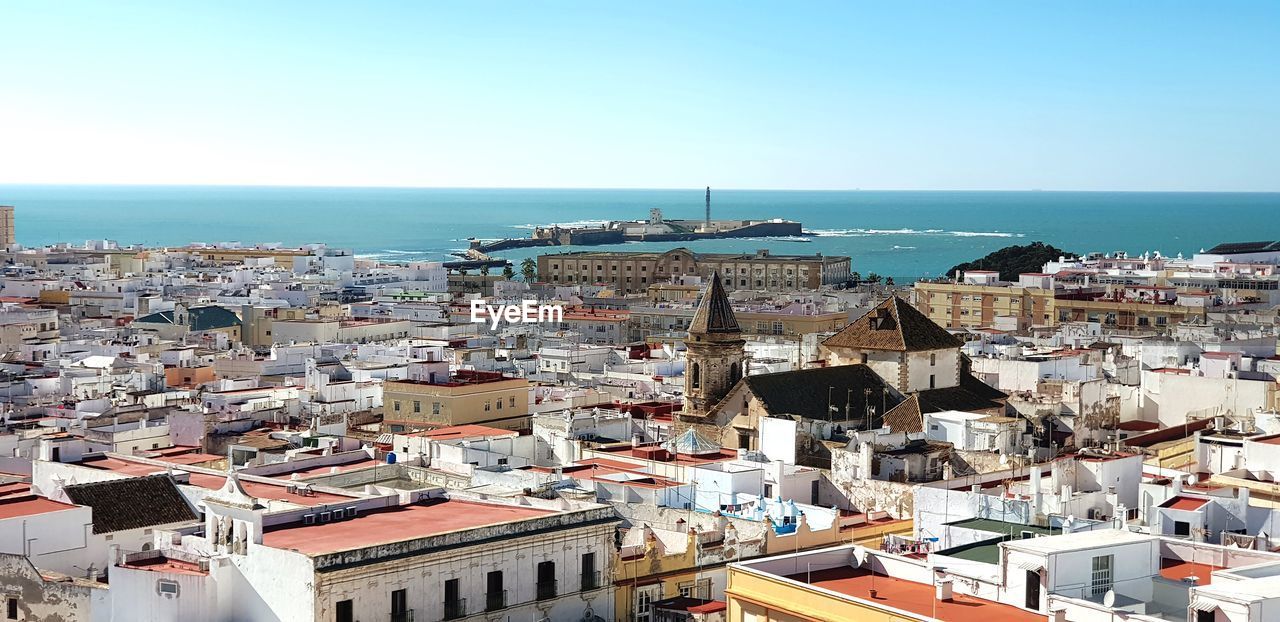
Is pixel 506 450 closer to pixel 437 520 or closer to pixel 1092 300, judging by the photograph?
pixel 437 520

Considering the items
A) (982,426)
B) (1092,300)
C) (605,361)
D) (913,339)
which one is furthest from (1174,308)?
(982,426)

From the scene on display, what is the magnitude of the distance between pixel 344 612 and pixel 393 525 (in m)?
2.27

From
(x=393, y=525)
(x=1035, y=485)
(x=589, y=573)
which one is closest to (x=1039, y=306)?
(x=1035, y=485)

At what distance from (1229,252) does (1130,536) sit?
87.7 meters

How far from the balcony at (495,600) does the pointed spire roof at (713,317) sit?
18.4m

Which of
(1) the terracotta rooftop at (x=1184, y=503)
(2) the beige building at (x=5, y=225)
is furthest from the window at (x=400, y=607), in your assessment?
(2) the beige building at (x=5, y=225)

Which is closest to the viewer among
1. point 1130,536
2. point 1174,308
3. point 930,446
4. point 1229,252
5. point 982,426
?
point 1130,536

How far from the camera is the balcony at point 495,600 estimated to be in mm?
20188

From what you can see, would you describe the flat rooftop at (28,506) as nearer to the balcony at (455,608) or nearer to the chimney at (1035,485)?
the balcony at (455,608)

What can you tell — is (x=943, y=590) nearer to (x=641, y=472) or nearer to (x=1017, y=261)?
(x=641, y=472)

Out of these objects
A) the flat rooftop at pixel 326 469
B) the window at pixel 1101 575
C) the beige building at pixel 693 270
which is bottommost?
the beige building at pixel 693 270

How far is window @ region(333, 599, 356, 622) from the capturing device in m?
18.7

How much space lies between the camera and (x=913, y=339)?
4047cm

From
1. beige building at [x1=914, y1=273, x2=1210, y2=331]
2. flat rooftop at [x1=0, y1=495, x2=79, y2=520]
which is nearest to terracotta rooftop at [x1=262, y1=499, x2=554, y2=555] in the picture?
flat rooftop at [x1=0, y1=495, x2=79, y2=520]
